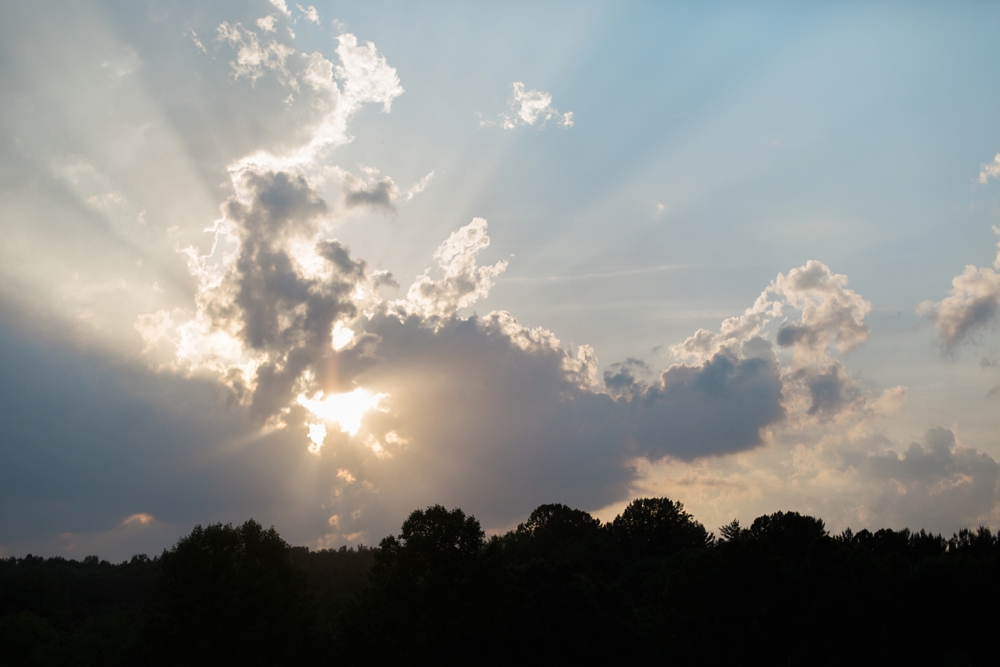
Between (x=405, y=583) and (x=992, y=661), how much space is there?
152ft

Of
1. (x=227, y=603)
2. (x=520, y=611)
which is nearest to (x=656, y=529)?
(x=520, y=611)

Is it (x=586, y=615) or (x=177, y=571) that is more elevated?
(x=177, y=571)

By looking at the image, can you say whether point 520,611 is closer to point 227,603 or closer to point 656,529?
Answer: point 227,603

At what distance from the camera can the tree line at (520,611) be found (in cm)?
5222

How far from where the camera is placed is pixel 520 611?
61688 millimetres

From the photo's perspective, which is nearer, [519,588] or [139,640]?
[139,640]

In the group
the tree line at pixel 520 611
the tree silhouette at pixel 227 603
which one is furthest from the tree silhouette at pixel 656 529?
the tree silhouette at pixel 227 603

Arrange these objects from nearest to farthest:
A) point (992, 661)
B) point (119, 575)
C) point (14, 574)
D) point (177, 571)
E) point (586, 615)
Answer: point (992, 661) → point (177, 571) → point (586, 615) → point (14, 574) → point (119, 575)

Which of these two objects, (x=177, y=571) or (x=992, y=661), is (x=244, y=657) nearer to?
(x=177, y=571)

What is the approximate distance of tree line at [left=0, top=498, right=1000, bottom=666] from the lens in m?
52.2

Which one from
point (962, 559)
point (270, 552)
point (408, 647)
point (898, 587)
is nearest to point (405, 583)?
point (408, 647)

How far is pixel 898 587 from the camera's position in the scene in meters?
54.5

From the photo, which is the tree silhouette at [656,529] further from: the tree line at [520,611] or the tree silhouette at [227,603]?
the tree silhouette at [227,603]

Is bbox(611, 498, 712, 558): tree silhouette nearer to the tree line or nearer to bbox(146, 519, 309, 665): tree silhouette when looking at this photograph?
the tree line
